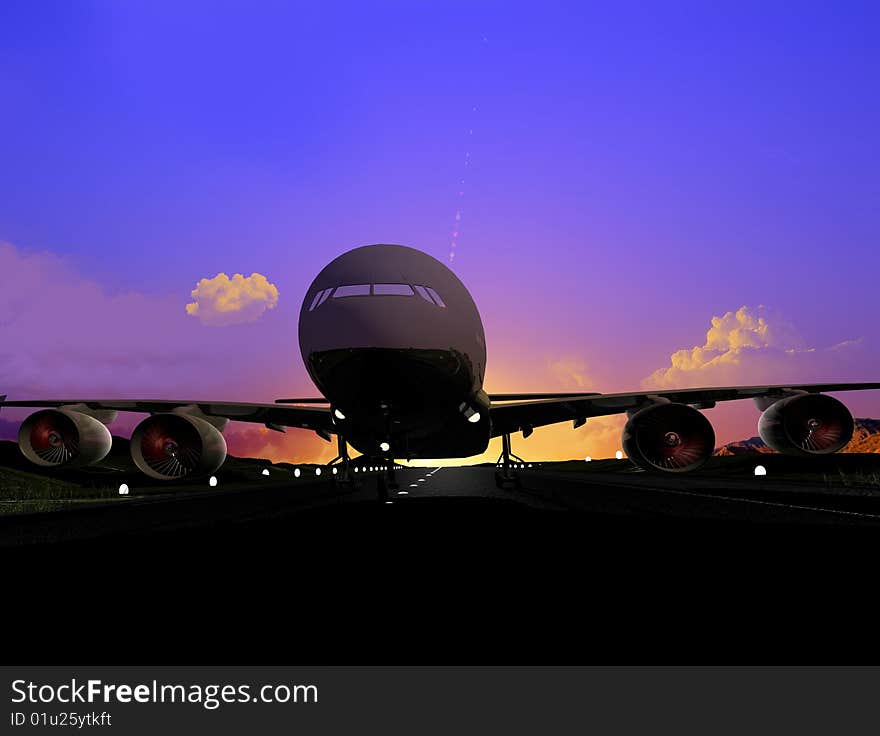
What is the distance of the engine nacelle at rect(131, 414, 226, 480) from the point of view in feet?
50.7

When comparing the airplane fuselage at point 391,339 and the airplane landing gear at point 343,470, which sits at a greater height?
the airplane fuselage at point 391,339

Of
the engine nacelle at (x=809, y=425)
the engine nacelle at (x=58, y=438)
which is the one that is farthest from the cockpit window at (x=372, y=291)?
the engine nacelle at (x=809, y=425)

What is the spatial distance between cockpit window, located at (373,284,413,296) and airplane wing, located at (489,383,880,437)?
5.73 metres

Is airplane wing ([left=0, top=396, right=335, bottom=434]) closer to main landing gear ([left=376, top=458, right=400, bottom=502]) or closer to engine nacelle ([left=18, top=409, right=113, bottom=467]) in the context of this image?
engine nacelle ([left=18, top=409, right=113, bottom=467])

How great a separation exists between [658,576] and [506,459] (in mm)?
14041

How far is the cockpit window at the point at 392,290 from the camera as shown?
11602 mm

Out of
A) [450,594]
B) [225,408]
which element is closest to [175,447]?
[225,408]

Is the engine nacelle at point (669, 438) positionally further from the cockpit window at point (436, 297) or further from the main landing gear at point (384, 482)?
the cockpit window at point (436, 297)

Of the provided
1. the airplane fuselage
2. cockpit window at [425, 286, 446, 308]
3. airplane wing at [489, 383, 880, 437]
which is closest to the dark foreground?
the airplane fuselage

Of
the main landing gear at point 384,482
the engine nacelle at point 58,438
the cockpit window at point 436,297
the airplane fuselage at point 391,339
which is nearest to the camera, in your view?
the airplane fuselage at point 391,339

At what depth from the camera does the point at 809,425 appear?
1758 cm

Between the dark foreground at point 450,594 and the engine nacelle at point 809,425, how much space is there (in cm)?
1047
